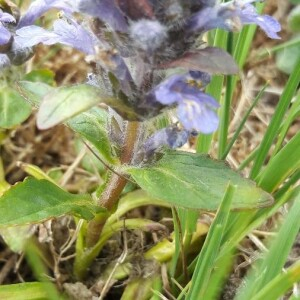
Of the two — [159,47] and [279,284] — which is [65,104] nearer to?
[159,47]

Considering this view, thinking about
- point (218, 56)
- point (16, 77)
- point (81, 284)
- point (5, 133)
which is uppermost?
point (218, 56)

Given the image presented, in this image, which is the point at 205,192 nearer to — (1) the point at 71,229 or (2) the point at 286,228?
(2) the point at 286,228

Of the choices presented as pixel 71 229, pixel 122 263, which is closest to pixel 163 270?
pixel 122 263

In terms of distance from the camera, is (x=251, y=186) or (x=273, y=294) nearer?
(x=273, y=294)

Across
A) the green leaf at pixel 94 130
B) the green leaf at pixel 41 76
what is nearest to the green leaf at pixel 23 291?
the green leaf at pixel 94 130

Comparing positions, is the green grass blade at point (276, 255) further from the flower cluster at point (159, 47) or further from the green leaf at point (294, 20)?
the green leaf at point (294, 20)

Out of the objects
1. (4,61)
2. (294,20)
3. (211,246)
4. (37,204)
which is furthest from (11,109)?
(294,20)
